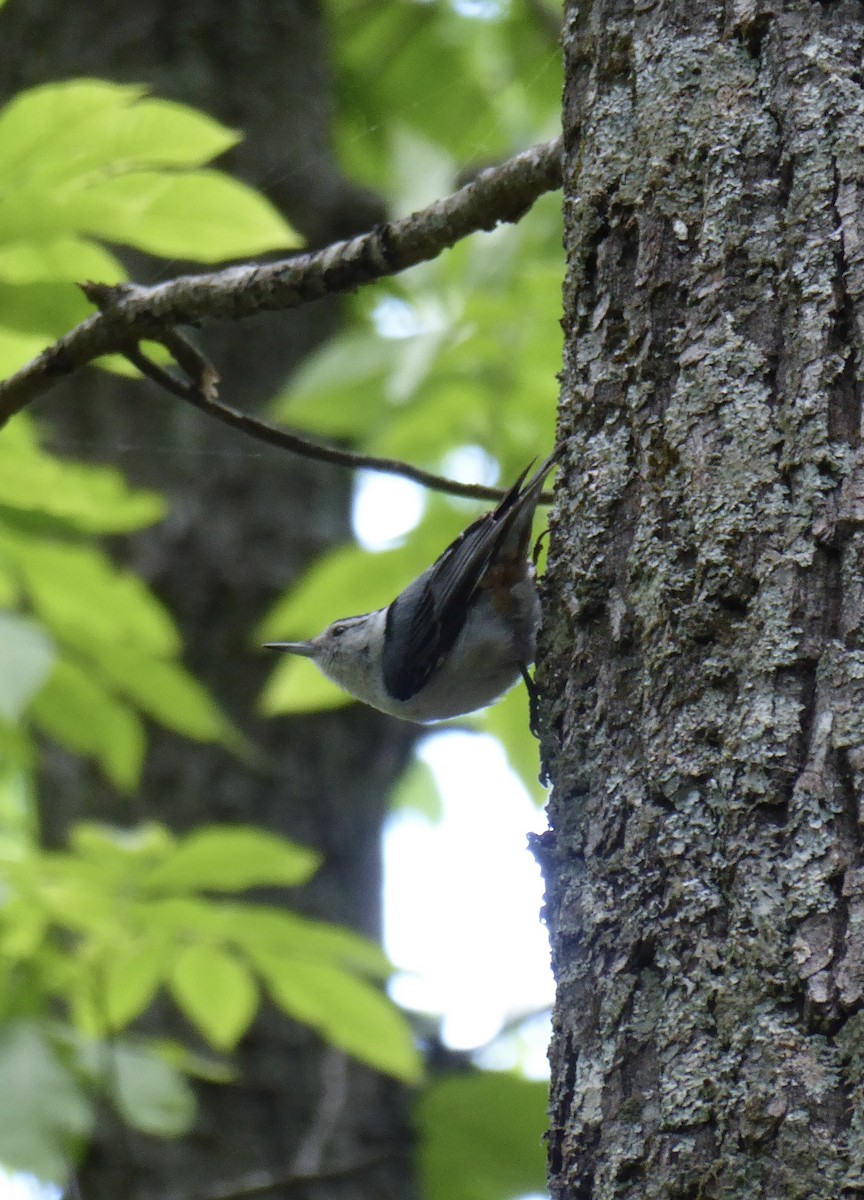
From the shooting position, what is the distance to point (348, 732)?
4.05 meters

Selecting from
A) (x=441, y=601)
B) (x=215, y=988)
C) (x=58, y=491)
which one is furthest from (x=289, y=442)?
(x=215, y=988)

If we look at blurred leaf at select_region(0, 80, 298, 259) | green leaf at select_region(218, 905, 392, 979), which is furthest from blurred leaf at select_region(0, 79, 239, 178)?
green leaf at select_region(218, 905, 392, 979)

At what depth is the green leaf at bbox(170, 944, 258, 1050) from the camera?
2.37 meters

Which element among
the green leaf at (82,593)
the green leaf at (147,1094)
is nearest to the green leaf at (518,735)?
the green leaf at (82,593)

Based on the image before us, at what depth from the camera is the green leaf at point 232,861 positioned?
7.29ft

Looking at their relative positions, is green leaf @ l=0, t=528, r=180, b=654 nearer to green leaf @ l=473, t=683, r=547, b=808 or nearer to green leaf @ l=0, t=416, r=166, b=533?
green leaf @ l=0, t=416, r=166, b=533

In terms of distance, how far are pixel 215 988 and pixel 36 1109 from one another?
514 millimetres

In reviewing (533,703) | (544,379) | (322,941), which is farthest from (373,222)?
(322,941)

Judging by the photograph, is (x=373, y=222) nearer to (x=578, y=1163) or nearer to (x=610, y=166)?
(x=610, y=166)

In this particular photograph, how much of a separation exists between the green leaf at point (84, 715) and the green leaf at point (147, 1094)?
53 cm

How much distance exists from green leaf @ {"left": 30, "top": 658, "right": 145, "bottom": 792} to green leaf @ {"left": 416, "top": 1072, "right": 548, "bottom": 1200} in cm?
97

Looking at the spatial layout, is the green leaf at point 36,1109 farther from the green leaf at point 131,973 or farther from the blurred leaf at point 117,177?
the blurred leaf at point 117,177

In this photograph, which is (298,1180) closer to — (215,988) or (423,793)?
(215,988)

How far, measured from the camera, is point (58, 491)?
2.07m
